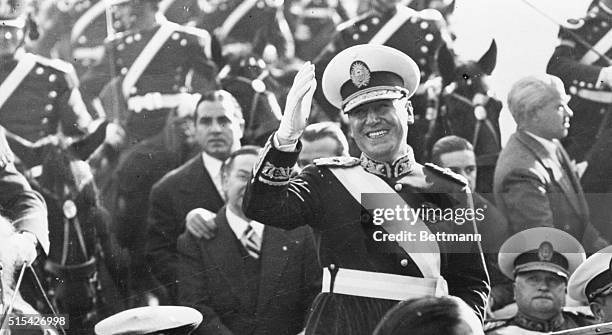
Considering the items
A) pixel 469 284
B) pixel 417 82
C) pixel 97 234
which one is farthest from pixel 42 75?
pixel 469 284

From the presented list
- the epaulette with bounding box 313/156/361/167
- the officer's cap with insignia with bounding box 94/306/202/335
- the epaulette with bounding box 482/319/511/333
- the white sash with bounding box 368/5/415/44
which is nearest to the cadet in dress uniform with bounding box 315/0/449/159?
the white sash with bounding box 368/5/415/44

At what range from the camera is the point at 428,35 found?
4055 mm

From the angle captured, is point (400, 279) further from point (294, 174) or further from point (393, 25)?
point (393, 25)

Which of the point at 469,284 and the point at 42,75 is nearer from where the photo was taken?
the point at 469,284

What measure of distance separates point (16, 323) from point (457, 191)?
208 cm

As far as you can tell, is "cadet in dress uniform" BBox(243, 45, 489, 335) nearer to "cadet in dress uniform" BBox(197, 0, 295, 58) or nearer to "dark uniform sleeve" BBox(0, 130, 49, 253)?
"cadet in dress uniform" BBox(197, 0, 295, 58)

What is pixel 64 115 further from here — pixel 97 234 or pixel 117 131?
pixel 97 234

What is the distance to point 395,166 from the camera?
4.06 metres

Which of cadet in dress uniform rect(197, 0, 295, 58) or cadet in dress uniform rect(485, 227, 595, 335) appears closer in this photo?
cadet in dress uniform rect(485, 227, 595, 335)

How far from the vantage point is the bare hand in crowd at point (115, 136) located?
4188 mm

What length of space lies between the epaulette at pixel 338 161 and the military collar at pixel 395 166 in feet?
0.25

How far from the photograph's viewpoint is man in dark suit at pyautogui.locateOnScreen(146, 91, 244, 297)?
13.6ft

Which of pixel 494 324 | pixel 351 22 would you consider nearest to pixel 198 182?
pixel 351 22

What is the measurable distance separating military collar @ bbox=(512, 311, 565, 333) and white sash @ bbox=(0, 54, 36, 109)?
2.48 metres
